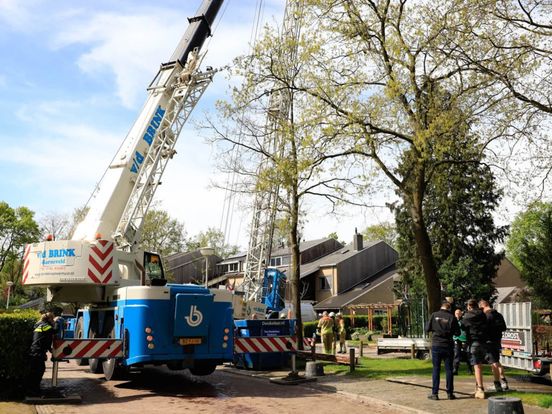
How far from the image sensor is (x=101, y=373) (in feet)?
48.5

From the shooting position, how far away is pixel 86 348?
456 inches

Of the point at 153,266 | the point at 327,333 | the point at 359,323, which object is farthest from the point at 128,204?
the point at 359,323

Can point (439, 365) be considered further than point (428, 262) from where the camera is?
No

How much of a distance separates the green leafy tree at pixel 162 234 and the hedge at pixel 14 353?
3873cm

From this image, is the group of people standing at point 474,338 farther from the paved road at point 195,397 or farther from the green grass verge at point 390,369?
the green grass verge at point 390,369

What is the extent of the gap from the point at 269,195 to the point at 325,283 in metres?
31.0

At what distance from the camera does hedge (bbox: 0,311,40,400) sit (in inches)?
428

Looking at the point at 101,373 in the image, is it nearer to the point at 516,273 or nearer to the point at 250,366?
the point at 250,366

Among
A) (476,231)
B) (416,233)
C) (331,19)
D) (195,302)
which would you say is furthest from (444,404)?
(476,231)

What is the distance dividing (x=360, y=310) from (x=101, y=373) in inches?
1409

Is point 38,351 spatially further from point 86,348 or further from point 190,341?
point 190,341

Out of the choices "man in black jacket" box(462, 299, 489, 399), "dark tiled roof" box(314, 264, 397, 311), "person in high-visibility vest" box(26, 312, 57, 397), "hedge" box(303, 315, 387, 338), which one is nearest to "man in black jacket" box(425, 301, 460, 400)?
"man in black jacket" box(462, 299, 489, 399)

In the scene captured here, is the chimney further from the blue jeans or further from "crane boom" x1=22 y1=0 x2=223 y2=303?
the blue jeans

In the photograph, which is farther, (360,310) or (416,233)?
(360,310)
